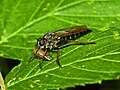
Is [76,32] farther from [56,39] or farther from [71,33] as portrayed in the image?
[56,39]

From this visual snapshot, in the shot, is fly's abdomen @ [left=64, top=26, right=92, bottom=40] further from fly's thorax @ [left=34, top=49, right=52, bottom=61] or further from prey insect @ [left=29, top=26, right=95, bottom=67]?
fly's thorax @ [left=34, top=49, right=52, bottom=61]

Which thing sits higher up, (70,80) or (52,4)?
(52,4)

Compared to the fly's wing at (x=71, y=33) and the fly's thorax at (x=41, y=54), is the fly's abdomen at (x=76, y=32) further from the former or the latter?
the fly's thorax at (x=41, y=54)

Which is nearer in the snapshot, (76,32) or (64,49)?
(64,49)

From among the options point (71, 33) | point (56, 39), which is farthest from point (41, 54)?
point (71, 33)

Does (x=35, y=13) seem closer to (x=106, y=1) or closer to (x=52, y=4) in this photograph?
(x=52, y=4)

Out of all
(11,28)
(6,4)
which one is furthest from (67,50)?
(6,4)

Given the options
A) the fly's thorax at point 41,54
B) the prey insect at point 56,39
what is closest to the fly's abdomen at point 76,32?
the prey insect at point 56,39

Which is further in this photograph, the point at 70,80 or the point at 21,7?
the point at 21,7
